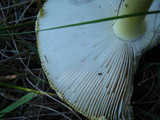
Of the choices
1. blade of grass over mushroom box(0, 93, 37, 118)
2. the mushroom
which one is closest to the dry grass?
blade of grass over mushroom box(0, 93, 37, 118)

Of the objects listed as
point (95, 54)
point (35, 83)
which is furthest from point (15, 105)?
point (95, 54)

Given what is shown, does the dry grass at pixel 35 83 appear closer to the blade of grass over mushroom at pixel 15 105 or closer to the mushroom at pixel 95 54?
the blade of grass over mushroom at pixel 15 105

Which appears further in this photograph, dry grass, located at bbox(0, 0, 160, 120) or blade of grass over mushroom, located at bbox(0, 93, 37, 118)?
dry grass, located at bbox(0, 0, 160, 120)

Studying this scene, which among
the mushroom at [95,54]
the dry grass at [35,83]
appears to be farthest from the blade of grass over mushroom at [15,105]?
the mushroom at [95,54]

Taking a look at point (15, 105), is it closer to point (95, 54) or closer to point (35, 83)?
point (35, 83)

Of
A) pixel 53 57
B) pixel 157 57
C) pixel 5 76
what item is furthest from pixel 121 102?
pixel 5 76

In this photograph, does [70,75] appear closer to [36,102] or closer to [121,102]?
[121,102]

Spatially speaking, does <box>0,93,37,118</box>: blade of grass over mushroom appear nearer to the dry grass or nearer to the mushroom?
the dry grass
